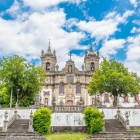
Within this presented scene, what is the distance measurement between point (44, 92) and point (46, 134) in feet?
111

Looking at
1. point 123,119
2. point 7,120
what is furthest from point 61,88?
point 7,120

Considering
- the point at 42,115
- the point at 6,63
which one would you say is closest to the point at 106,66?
the point at 6,63

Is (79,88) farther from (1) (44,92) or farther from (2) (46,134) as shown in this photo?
(2) (46,134)

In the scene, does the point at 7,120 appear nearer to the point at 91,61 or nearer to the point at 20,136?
the point at 20,136

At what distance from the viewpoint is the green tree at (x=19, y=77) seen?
40.7 metres

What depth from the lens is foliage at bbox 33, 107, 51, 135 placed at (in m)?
26.9

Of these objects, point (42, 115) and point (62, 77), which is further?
point (62, 77)

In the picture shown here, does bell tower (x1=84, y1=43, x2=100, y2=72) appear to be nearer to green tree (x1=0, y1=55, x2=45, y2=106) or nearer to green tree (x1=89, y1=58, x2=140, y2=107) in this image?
green tree (x1=89, y1=58, x2=140, y2=107)

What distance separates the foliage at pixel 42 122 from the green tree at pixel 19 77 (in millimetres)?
13119

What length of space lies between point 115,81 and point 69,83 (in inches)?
854

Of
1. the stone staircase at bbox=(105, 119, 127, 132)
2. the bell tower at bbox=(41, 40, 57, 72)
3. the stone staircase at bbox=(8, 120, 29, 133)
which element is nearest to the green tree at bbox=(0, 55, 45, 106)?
the stone staircase at bbox=(8, 120, 29, 133)

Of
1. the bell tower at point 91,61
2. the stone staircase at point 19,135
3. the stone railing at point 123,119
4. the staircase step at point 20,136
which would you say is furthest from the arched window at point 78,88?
the staircase step at point 20,136

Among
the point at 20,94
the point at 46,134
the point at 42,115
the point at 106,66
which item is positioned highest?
the point at 106,66

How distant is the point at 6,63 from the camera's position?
41.5 metres
